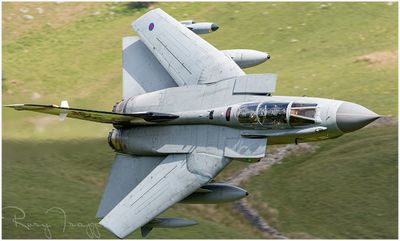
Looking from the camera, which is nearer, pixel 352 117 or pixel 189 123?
pixel 352 117

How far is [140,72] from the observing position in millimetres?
31500

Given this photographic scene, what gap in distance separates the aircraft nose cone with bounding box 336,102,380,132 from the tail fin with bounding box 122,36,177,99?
28.3 feet

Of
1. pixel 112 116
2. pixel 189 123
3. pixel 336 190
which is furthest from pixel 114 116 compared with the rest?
pixel 336 190

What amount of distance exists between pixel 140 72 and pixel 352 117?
10824 mm

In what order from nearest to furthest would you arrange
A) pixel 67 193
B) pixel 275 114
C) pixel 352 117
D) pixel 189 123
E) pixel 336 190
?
pixel 352 117 → pixel 275 114 → pixel 189 123 → pixel 336 190 → pixel 67 193

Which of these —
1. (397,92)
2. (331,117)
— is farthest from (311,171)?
(331,117)

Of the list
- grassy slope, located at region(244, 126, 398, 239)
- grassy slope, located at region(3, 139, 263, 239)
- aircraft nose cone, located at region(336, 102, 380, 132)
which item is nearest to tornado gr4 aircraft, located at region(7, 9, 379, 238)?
aircraft nose cone, located at region(336, 102, 380, 132)

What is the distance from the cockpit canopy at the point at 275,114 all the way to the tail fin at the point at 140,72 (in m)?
5.84

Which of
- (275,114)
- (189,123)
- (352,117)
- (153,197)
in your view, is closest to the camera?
(352,117)

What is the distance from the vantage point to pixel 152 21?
3250cm

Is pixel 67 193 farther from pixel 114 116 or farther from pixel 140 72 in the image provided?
pixel 114 116

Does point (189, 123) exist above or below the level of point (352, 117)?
below

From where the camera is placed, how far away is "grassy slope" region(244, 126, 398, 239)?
32125 millimetres

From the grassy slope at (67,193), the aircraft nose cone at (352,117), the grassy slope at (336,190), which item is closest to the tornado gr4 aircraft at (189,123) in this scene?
the aircraft nose cone at (352,117)
